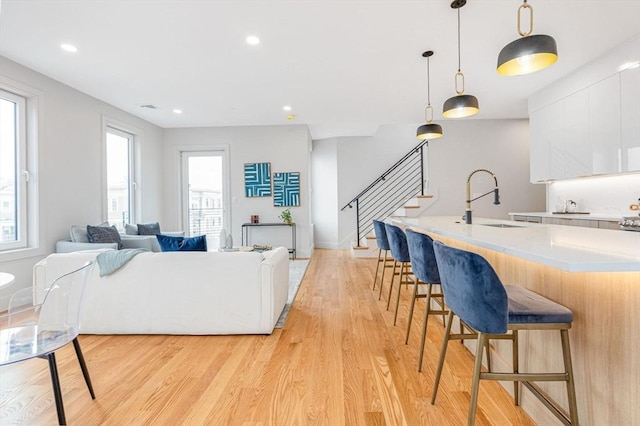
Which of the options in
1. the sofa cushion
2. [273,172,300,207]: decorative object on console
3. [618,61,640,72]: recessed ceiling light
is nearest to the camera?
[618,61,640,72]: recessed ceiling light

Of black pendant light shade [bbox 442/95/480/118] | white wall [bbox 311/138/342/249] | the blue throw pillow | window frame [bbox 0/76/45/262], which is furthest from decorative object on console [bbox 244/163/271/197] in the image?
black pendant light shade [bbox 442/95/480/118]

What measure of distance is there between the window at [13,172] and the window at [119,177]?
146 centimetres

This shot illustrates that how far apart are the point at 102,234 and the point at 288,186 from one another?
3418 mm

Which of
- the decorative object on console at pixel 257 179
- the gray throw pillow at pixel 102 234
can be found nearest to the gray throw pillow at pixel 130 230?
the gray throw pillow at pixel 102 234

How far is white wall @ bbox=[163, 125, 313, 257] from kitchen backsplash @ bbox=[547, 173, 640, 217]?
4.43 meters

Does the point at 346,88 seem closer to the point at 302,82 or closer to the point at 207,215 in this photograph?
the point at 302,82

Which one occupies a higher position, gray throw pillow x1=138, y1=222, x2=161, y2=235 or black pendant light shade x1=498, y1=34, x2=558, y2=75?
black pendant light shade x1=498, y1=34, x2=558, y2=75

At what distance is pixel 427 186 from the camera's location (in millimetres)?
6484

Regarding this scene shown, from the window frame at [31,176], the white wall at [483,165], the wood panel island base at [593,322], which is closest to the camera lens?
the wood panel island base at [593,322]

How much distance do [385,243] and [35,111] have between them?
461 cm

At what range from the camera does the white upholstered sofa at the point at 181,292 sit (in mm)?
2586

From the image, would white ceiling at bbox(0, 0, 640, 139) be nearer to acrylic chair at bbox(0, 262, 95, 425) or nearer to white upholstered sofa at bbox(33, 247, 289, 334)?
white upholstered sofa at bbox(33, 247, 289, 334)

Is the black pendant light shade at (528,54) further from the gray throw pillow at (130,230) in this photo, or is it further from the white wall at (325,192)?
the white wall at (325,192)

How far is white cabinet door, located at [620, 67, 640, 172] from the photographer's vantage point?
11.0ft
